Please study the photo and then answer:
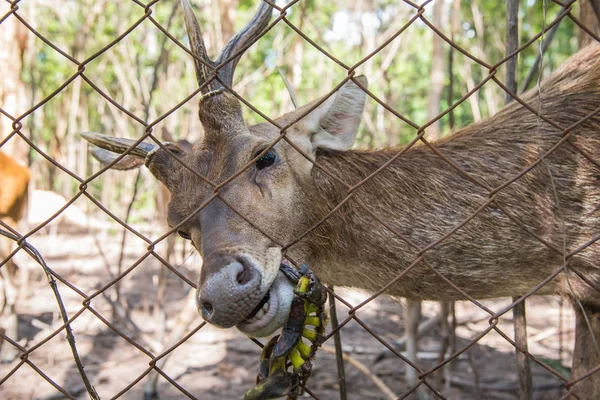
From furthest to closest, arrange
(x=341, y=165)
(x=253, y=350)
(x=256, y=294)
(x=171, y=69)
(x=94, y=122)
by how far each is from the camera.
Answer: (x=94, y=122) → (x=171, y=69) → (x=253, y=350) → (x=341, y=165) → (x=256, y=294)

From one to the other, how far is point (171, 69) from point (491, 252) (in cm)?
1163

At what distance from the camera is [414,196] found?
3.00 m

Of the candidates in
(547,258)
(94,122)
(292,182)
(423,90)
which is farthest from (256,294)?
(423,90)

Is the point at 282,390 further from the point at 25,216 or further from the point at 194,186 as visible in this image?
the point at 25,216

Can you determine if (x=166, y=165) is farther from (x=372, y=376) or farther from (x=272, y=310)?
(x=372, y=376)

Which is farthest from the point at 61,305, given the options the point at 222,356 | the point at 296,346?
the point at 222,356

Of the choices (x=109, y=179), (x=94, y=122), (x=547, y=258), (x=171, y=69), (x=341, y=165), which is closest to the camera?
(x=547, y=258)

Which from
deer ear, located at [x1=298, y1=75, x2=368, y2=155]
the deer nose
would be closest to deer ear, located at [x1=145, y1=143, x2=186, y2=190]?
deer ear, located at [x1=298, y1=75, x2=368, y2=155]

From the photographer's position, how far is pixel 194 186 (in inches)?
113

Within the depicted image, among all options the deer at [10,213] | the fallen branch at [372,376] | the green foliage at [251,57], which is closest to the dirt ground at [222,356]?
the fallen branch at [372,376]

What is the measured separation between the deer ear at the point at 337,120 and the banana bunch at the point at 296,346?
4.26ft

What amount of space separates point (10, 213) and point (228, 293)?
182 inches

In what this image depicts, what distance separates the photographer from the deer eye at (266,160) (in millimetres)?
2807

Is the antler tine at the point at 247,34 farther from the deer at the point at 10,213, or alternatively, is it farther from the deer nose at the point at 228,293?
the deer at the point at 10,213
